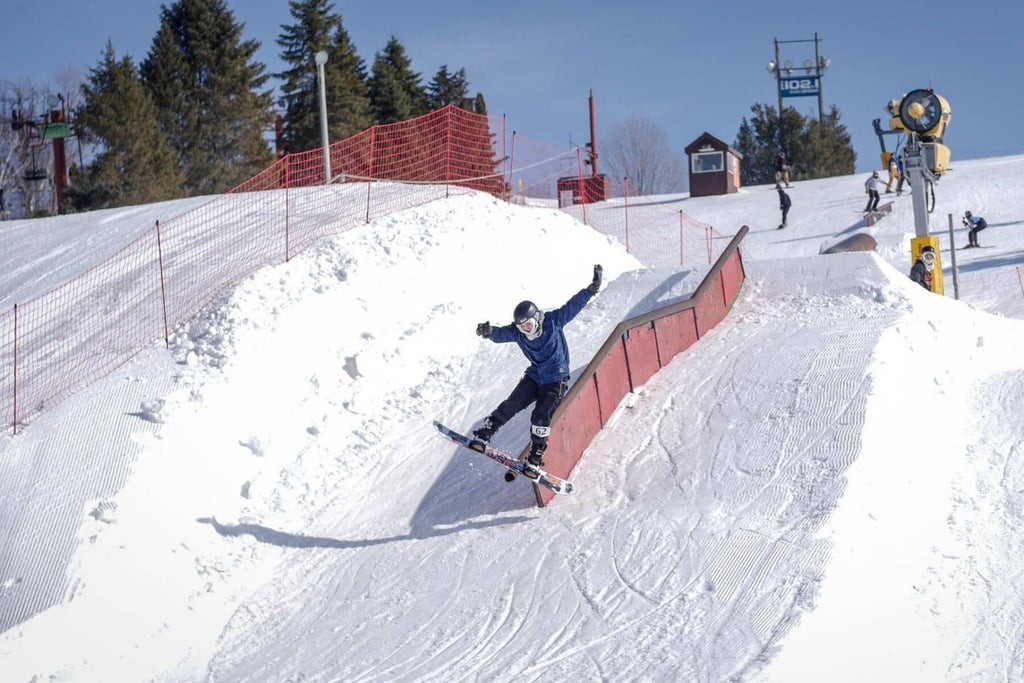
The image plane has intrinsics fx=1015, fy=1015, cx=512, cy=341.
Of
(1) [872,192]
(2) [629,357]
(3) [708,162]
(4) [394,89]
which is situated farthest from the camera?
(4) [394,89]

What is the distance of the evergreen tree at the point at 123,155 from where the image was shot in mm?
34281

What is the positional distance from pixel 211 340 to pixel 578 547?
204 inches

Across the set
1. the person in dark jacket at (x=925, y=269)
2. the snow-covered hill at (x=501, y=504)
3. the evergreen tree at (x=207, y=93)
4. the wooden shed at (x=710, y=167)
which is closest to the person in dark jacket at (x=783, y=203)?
the wooden shed at (x=710, y=167)

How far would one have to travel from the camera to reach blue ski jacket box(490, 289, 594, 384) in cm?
831

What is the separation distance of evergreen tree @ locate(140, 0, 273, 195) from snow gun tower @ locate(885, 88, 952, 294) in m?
29.4

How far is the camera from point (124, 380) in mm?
10117

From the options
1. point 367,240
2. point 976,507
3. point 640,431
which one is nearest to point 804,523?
point 976,507

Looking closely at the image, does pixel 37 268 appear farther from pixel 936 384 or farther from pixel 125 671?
pixel 936 384

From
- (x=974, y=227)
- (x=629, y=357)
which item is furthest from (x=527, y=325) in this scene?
(x=974, y=227)

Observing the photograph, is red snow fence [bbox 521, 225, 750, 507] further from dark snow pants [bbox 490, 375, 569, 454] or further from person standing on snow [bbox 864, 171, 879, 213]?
person standing on snow [bbox 864, 171, 879, 213]

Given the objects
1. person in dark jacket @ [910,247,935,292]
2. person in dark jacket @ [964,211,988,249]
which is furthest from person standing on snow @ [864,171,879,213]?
person in dark jacket @ [910,247,935,292]

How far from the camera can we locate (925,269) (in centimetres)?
1373

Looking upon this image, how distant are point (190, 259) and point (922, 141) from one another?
416 inches

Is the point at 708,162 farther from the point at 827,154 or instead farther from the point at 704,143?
the point at 827,154
